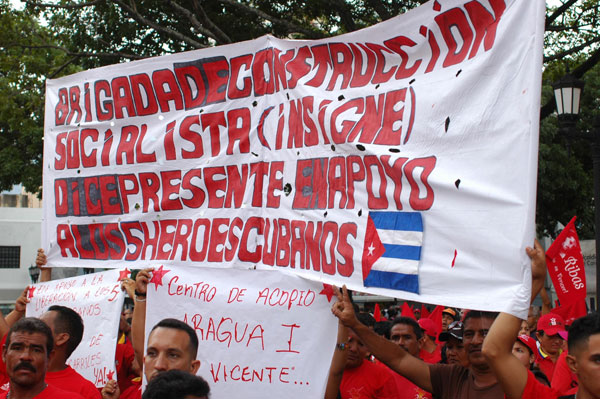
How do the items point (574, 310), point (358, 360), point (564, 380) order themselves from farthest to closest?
point (574, 310) < point (358, 360) < point (564, 380)

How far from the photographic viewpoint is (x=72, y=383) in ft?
14.6

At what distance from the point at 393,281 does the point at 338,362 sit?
29.8 inches

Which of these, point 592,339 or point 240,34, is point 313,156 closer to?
point 592,339

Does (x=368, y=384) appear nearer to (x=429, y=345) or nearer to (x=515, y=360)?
(x=515, y=360)

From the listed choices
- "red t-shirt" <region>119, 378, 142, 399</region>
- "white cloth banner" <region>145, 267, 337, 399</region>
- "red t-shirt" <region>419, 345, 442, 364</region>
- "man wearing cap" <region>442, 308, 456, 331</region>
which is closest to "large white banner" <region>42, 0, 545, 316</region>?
"white cloth banner" <region>145, 267, 337, 399</region>

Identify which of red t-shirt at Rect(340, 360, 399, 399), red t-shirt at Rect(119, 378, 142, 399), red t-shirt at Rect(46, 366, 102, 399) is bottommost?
red t-shirt at Rect(119, 378, 142, 399)

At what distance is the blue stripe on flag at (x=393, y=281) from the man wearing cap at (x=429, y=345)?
2.97 m

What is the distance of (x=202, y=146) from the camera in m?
5.24

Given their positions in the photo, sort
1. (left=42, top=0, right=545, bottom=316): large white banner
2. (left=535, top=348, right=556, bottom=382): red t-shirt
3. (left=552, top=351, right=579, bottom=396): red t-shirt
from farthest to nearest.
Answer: (left=535, top=348, right=556, bottom=382): red t-shirt
(left=552, top=351, right=579, bottom=396): red t-shirt
(left=42, top=0, right=545, bottom=316): large white banner

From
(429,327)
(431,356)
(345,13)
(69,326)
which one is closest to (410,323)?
(431,356)

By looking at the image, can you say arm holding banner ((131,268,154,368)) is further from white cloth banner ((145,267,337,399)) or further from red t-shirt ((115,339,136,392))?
red t-shirt ((115,339,136,392))

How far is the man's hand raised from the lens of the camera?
4254 mm

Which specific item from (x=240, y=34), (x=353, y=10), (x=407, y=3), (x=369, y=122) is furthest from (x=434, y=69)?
(x=240, y=34)

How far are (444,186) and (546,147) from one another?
19484 mm
